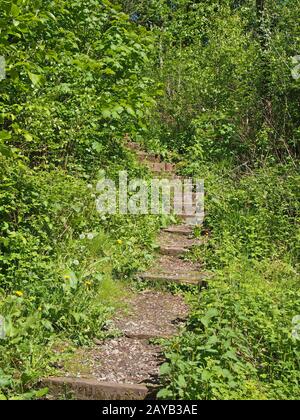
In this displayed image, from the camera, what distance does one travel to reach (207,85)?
8867mm

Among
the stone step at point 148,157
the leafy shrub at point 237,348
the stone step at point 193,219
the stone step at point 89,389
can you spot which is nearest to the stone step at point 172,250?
the stone step at point 193,219

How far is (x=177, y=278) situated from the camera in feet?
16.1

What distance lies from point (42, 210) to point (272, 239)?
2.48 metres

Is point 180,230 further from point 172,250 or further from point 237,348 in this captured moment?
point 237,348

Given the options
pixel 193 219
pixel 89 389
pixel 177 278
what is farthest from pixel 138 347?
pixel 193 219

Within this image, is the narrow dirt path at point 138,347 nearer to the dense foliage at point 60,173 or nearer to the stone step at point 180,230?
the dense foliage at point 60,173

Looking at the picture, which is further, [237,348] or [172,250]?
[172,250]

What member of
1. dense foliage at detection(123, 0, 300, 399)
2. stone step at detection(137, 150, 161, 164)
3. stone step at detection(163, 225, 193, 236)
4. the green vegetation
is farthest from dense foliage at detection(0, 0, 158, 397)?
stone step at detection(137, 150, 161, 164)

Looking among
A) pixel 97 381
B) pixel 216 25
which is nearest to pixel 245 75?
pixel 216 25

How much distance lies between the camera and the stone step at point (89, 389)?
10.7 feet

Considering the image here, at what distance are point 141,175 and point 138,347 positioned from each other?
3.27 metres

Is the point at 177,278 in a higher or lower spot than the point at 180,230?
lower

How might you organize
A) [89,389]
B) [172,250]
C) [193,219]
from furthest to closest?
1. [193,219]
2. [172,250]
3. [89,389]
